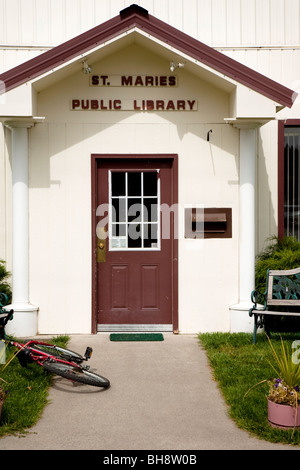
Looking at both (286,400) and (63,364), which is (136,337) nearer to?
(63,364)

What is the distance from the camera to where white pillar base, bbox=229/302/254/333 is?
780cm

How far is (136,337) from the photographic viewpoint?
779cm

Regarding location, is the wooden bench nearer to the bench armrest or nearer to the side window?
the bench armrest

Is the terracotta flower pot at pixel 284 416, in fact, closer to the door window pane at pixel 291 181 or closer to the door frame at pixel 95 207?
the door frame at pixel 95 207

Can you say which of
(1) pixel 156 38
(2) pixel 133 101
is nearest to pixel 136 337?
(2) pixel 133 101

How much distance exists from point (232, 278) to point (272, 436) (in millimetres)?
3611

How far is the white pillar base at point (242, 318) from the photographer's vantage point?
307 inches

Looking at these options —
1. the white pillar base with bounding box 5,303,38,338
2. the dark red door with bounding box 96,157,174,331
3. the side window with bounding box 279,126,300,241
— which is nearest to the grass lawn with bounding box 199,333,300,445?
the dark red door with bounding box 96,157,174,331

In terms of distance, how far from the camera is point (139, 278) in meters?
8.15

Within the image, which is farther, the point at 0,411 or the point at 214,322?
the point at 214,322

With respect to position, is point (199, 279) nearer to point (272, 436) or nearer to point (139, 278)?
point (139, 278)

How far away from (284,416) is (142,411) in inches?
52.5
